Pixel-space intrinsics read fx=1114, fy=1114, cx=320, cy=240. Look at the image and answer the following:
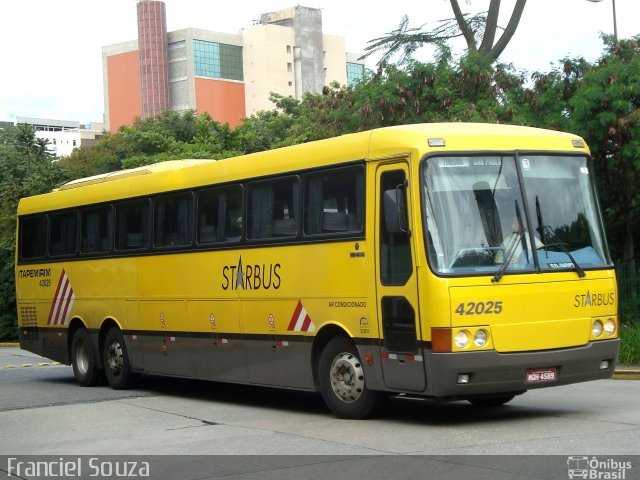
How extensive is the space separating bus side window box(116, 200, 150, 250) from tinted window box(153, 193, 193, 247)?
341 millimetres

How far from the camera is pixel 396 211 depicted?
1159cm

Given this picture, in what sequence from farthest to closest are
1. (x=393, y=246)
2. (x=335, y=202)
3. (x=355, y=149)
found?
(x=335, y=202) → (x=355, y=149) → (x=393, y=246)

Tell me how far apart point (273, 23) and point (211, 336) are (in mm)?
134873

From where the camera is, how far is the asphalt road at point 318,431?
30.9 ft

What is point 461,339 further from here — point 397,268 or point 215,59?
point 215,59

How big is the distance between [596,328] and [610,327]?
0.25 m

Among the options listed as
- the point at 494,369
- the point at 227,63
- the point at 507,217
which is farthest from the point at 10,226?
the point at 227,63

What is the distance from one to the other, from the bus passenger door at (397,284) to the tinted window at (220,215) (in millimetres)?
3125

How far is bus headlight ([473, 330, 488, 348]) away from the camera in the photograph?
11156 millimetres

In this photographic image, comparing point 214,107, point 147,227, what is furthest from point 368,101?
point 214,107

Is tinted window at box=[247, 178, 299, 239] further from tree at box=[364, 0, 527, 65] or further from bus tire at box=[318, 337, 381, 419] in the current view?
tree at box=[364, 0, 527, 65]

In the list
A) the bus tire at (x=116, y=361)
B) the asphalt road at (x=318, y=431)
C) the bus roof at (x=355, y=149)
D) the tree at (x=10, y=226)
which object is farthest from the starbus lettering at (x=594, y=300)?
the tree at (x=10, y=226)

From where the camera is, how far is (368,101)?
27.0 meters

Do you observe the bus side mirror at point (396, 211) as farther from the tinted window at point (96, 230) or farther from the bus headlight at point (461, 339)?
the tinted window at point (96, 230)
